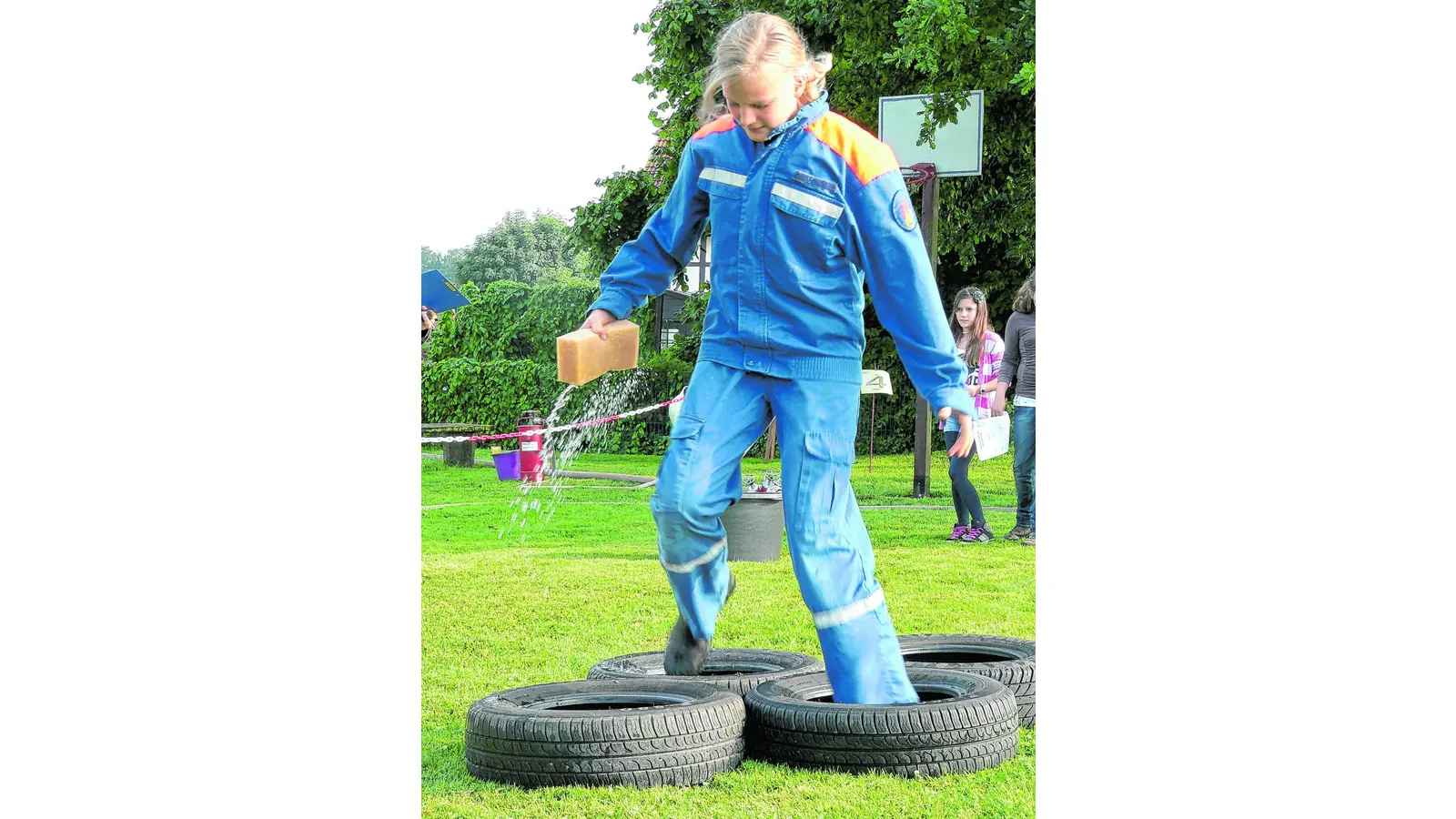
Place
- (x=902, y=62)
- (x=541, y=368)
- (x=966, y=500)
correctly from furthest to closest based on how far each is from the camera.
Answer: (x=541, y=368)
(x=966, y=500)
(x=902, y=62)

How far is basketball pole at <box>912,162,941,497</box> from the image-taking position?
573 centimetres

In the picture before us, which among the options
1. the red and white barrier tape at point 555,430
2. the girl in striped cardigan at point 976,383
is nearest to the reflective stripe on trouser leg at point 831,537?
the red and white barrier tape at point 555,430

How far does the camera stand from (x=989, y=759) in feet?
10.8

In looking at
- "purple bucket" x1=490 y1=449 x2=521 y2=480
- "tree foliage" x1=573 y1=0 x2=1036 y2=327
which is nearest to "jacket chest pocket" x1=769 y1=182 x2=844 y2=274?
"tree foliage" x1=573 y1=0 x2=1036 y2=327

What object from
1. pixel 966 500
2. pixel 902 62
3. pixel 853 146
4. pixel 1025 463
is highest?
pixel 902 62

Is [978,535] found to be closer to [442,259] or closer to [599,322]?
[442,259]

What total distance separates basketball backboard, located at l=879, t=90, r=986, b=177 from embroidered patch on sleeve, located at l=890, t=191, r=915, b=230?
1.95 meters

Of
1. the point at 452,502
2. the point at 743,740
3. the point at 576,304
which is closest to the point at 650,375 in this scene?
the point at 576,304

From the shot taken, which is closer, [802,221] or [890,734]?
[890,734]

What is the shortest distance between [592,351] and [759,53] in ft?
2.85

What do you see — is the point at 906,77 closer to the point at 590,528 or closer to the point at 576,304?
the point at 576,304

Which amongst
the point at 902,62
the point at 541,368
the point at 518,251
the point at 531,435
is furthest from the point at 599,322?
the point at 541,368

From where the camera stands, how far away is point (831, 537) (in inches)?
135

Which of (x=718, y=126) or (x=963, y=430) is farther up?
(x=718, y=126)
